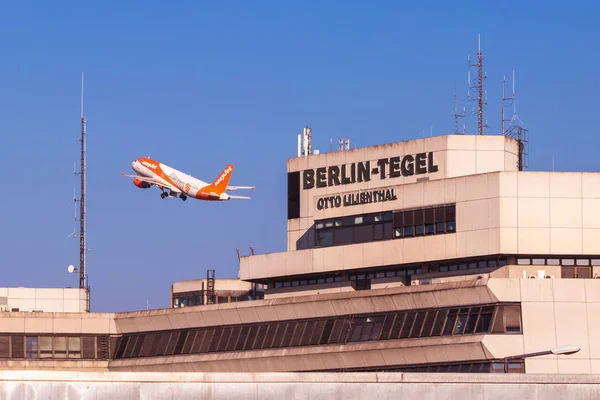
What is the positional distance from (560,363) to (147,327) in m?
40.4

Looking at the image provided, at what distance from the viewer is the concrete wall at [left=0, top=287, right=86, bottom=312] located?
5802 inches

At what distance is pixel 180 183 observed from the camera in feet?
509

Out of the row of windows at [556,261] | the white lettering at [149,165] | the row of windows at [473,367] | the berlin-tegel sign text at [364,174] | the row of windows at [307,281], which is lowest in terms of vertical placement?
the row of windows at [473,367]

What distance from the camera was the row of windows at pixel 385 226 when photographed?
112 m

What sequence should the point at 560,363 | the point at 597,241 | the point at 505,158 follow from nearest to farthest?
1. the point at 560,363
2. the point at 597,241
3. the point at 505,158

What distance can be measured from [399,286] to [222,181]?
149 ft

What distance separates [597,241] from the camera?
108 meters

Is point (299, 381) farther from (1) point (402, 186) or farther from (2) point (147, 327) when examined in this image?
(2) point (147, 327)

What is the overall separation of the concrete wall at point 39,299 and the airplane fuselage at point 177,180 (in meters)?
15.1

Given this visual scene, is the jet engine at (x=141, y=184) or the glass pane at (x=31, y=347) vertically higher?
the jet engine at (x=141, y=184)

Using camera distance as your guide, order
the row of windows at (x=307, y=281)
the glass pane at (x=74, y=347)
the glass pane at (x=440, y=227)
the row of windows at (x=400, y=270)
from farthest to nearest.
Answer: the glass pane at (x=74, y=347) → the row of windows at (x=307, y=281) → the glass pane at (x=440, y=227) → the row of windows at (x=400, y=270)

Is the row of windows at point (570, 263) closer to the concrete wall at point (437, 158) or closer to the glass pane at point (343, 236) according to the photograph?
the concrete wall at point (437, 158)

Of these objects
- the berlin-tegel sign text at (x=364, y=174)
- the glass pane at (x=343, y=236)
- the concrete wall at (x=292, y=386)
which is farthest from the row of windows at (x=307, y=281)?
the concrete wall at (x=292, y=386)

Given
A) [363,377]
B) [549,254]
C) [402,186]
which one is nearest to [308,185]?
[402,186]
